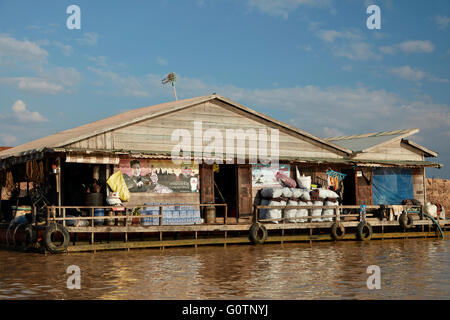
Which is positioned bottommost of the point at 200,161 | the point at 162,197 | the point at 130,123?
the point at 162,197

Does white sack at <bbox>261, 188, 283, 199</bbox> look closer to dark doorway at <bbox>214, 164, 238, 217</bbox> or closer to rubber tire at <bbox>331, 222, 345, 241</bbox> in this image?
dark doorway at <bbox>214, 164, 238, 217</bbox>

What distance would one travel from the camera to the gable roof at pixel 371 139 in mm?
28984

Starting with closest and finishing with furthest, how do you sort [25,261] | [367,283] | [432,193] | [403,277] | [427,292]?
[427,292] < [367,283] < [403,277] < [25,261] < [432,193]

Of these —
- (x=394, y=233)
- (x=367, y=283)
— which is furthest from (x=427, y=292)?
(x=394, y=233)

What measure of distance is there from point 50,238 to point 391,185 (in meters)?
17.6

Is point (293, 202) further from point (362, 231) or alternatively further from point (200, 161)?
point (200, 161)

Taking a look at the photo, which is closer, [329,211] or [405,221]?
[329,211]

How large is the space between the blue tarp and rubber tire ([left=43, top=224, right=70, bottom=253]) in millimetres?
15848

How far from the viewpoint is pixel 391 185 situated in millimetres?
29562

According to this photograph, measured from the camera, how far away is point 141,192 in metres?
22.5

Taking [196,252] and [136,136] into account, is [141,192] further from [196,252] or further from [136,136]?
[196,252]

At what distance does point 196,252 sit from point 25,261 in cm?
576

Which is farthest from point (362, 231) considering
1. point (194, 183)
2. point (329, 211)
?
point (194, 183)

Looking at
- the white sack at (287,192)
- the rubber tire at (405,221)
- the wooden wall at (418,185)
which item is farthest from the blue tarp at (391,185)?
the white sack at (287,192)
